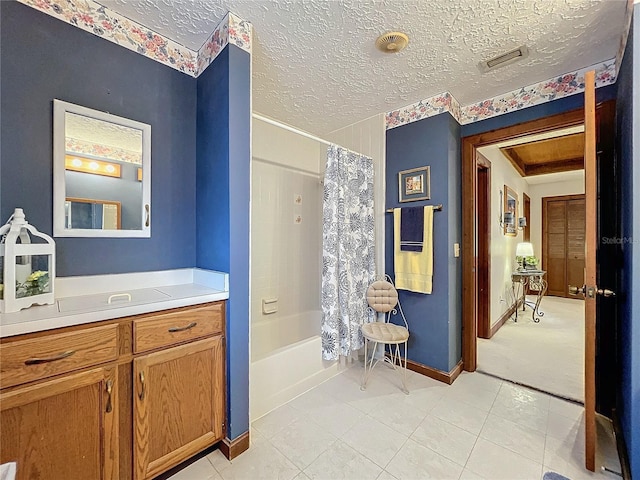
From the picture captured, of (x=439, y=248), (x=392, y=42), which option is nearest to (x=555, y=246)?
(x=439, y=248)

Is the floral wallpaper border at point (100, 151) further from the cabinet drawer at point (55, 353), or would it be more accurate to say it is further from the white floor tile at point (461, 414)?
the white floor tile at point (461, 414)

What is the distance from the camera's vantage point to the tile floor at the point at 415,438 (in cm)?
138

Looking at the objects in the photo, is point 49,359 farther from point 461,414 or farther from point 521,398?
point 521,398

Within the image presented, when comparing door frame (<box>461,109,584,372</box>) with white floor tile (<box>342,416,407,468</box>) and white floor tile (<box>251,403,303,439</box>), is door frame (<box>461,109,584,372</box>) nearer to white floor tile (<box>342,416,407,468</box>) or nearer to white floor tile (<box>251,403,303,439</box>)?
white floor tile (<box>342,416,407,468</box>)

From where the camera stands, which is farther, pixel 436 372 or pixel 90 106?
Answer: pixel 436 372

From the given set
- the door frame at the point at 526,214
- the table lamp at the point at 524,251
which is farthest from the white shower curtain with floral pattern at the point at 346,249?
the door frame at the point at 526,214

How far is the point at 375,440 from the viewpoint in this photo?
1.59 metres

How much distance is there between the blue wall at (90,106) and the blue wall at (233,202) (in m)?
0.28

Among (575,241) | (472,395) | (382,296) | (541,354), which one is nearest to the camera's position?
(472,395)

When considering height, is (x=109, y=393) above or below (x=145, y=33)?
below

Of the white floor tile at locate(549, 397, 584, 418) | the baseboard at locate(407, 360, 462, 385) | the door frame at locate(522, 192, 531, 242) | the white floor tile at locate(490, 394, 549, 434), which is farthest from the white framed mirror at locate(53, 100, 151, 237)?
Result: the door frame at locate(522, 192, 531, 242)

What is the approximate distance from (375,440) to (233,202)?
1.60 meters

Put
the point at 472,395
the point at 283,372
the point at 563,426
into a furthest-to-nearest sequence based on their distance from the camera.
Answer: the point at 472,395 → the point at 283,372 → the point at 563,426

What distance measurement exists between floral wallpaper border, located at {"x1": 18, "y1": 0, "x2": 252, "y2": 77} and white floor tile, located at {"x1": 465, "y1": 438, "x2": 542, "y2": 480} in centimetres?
257
